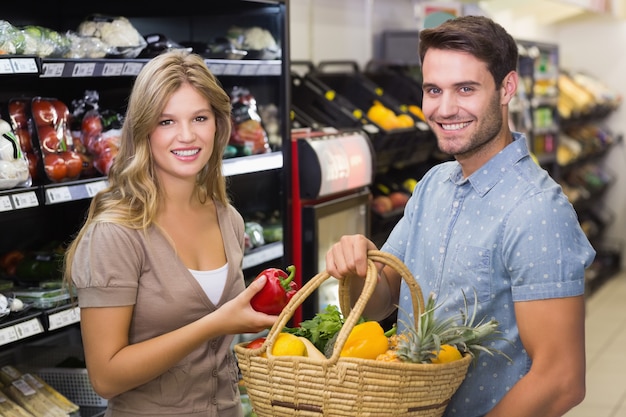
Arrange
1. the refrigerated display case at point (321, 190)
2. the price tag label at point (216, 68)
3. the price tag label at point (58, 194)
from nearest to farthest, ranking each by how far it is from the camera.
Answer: the price tag label at point (58, 194), the price tag label at point (216, 68), the refrigerated display case at point (321, 190)

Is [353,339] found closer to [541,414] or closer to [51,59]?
[541,414]

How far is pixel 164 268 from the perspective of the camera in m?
2.14

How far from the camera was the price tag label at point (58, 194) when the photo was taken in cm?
266

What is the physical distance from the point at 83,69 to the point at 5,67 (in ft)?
1.15

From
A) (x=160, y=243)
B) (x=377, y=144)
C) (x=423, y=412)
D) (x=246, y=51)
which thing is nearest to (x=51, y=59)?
(x=160, y=243)

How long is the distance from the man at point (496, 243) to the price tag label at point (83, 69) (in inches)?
49.3

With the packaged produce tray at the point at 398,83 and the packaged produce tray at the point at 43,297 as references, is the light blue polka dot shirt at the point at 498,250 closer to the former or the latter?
the packaged produce tray at the point at 43,297

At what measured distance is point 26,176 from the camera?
8.69 ft

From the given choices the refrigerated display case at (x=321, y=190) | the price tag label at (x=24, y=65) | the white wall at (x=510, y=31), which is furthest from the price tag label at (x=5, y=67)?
the white wall at (x=510, y=31)

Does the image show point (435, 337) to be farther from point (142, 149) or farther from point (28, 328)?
point (28, 328)

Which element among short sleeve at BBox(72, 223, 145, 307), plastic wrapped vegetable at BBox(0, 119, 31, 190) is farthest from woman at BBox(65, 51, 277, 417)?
plastic wrapped vegetable at BBox(0, 119, 31, 190)

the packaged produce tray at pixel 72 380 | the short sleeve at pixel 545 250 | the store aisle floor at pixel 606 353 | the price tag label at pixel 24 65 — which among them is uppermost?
the price tag label at pixel 24 65

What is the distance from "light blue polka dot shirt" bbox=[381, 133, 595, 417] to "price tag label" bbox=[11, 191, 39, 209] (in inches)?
48.9

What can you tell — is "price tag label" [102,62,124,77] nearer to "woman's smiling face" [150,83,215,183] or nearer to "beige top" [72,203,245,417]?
"woman's smiling face" [150,83,215,183]
